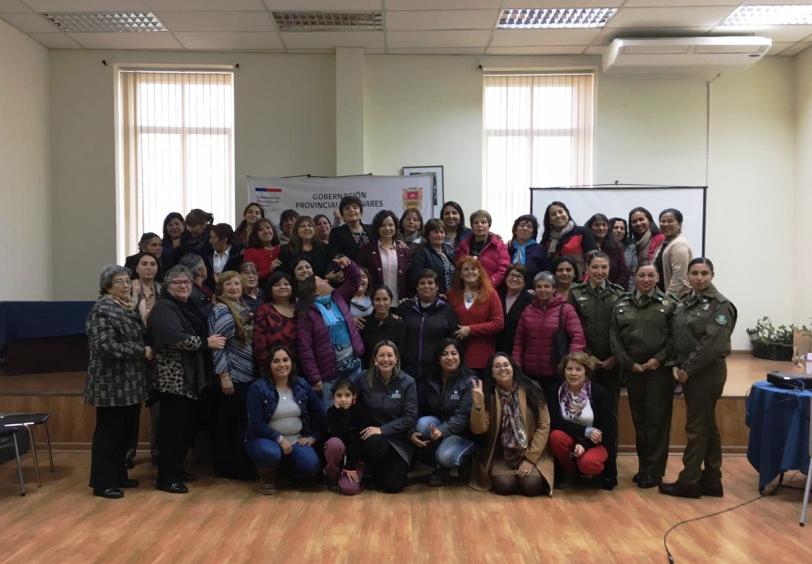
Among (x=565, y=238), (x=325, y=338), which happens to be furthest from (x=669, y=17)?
(x=325, y=338)

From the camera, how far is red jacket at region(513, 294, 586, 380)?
3.91 m

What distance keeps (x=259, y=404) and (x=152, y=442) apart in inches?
43.2

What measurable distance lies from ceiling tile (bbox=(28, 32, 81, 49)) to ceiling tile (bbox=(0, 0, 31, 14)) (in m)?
0.57

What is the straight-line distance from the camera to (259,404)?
3703 mm

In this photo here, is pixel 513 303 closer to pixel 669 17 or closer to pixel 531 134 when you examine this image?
pixel 531 134

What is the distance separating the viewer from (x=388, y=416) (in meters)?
3.80

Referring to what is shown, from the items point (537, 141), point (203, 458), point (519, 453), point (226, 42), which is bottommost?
point (203, 458)

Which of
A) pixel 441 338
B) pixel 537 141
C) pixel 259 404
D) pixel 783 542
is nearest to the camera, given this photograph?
pixel 783 542

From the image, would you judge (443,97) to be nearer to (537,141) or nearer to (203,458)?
(537,141)

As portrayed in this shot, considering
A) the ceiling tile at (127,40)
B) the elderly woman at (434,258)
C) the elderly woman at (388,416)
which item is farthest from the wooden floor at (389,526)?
the ceiling tile at (127,40)

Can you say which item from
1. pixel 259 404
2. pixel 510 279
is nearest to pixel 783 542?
pixel 510 279

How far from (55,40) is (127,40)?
801mm

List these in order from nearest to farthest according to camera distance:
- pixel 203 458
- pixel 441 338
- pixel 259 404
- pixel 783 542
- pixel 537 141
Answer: pixel 783 542
pixel 259 404
pixel 441 338
pixel 203 458
pixel 537 141

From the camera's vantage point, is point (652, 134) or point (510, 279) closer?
point (510, 279)
